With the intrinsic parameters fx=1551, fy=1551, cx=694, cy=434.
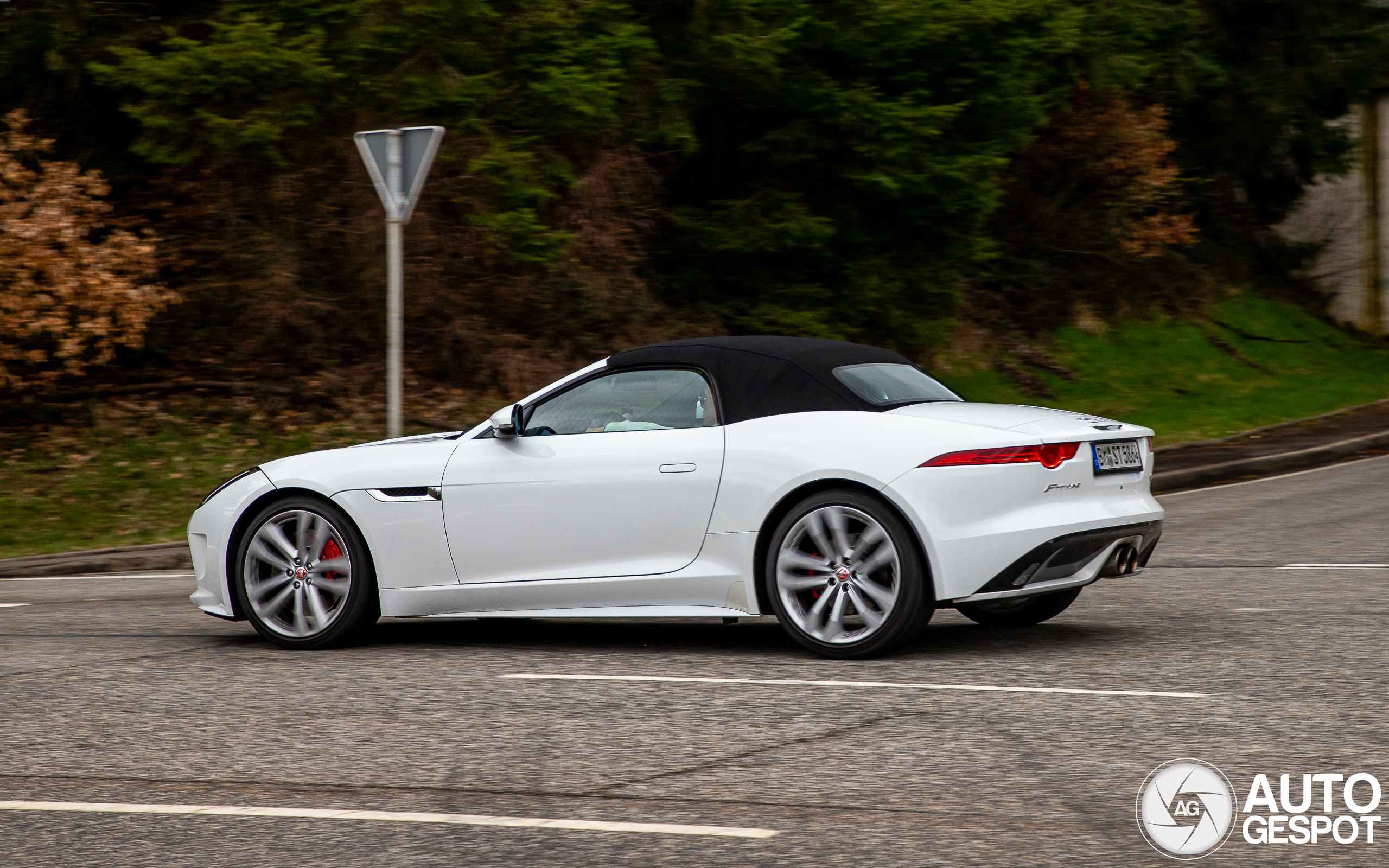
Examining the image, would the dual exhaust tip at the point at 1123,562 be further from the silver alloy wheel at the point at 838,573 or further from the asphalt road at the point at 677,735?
the silver alloy wheel at the point at 838,573

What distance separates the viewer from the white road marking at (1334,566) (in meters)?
9.99

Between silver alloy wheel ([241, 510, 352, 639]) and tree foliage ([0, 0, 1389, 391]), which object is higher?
tree foliage ([0, 0, 1389, 391])

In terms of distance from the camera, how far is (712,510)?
275 inches

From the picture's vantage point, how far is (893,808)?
4.44 meters

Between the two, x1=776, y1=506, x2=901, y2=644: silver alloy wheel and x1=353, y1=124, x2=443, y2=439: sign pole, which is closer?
x1=776, y1=506, x2=901, y2=644: silver alloy wheel

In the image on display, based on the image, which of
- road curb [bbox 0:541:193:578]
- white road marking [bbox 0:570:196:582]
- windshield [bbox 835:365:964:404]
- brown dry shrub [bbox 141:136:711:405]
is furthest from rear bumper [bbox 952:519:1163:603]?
brown dry shrub [bbox 141:136:711:405]

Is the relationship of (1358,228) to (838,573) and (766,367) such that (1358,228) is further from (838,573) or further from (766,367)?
(838,573)

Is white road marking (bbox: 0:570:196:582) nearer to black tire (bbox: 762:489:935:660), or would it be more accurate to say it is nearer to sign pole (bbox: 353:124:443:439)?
sign pole (bbox: 353:124:443:439)

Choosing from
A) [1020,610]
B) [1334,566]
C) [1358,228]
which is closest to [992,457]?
[1020,610]

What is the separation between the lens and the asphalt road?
4164 millimetres

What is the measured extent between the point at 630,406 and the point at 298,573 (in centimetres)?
191

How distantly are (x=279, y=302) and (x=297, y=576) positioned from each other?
32.6 ft

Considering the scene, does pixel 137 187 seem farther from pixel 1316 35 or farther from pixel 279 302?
pixel 1316 35

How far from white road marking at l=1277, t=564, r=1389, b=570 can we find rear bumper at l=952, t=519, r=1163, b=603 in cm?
355
